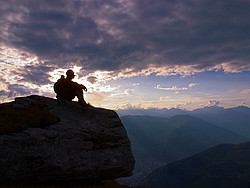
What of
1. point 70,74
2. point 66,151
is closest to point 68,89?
point 70,74

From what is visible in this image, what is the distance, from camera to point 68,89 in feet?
55.2

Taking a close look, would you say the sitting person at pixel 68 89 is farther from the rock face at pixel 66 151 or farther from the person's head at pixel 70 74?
the rock face at pixel 66 151

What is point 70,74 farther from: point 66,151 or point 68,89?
point 66,151

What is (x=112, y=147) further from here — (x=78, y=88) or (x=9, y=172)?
(x=78, y=88)

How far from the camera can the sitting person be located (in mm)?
16375

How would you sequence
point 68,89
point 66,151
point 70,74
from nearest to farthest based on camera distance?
point 66,151, point 68,89, point 70,74

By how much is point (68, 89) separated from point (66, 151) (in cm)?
875

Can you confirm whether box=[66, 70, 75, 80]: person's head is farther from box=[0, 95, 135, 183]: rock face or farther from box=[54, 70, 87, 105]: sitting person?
box=[0, 95, 135, 183]: rock face

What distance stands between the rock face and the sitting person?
2180 mm

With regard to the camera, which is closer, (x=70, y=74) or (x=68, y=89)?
(x=68, y=89)

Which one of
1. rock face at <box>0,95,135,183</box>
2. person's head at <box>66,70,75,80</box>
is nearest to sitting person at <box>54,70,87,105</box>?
person's head at <box>66,70,75,80</box>

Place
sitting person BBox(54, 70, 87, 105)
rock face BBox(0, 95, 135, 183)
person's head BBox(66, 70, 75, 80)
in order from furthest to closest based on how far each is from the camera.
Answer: person's head BBox(66, 70, 75, 80)
sitting person BBox(54, 70, 87, 105)
rock face BBox(0, 95, 135, 183)

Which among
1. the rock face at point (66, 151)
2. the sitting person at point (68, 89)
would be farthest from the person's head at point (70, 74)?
the rock face at point (66, 151)

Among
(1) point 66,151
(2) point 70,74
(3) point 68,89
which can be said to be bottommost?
(1) point 66,151
